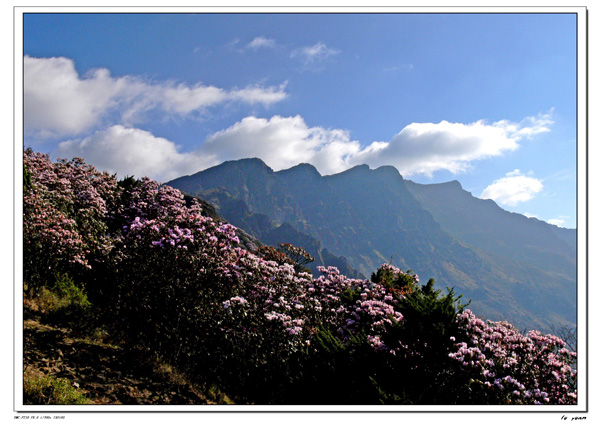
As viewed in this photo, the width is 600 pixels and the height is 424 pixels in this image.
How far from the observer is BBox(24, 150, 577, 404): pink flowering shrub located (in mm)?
6219

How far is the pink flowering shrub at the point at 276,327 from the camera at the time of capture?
20.4 feet

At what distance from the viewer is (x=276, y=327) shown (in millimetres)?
7512

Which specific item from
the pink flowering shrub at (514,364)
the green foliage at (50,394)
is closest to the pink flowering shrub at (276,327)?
the pink flowering shrub at (514,364)

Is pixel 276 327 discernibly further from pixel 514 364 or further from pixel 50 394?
pixel 514 364

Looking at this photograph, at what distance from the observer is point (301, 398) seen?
6688 millimetres

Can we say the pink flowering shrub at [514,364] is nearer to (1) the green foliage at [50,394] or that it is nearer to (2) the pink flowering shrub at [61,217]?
(1) the green foliage at [50,394]

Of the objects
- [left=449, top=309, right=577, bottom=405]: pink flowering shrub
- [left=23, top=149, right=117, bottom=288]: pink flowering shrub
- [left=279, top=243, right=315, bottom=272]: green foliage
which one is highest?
[left=23, top=149, right=117, bottom=288]: pink flowering shrub

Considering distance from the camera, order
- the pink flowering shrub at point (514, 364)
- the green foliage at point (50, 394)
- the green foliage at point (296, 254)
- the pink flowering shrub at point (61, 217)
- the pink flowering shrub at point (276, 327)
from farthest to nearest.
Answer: the green foliage at point (296, 254) < the pink flowering shrub at point (61, 217) < the pink flowering shrub at point (276, 327) < the pink flowering shrub at point (514, 364) < the green foliage at point (50, 394)

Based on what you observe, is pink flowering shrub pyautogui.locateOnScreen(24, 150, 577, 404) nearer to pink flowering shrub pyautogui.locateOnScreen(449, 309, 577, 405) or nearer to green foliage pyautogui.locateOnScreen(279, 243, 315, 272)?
pink flowering shrub pyautogui.locateOnScreen(449, 309, 577, 405)

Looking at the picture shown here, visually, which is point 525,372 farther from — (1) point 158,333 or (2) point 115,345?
(2) point 115,345

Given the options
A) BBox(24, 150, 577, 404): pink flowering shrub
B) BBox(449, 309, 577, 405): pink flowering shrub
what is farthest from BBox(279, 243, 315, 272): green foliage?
BBox(449, 309, 577, 405): pink flowering shrub
